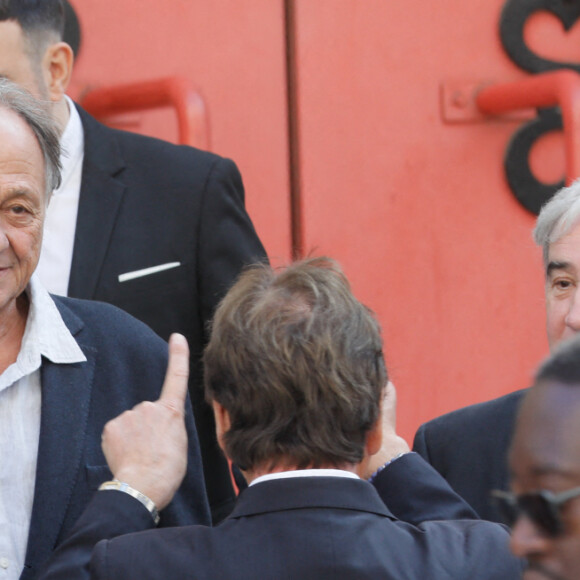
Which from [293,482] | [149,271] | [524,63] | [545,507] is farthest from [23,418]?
[524,63]

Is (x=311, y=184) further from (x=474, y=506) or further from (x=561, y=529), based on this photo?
(x=561, y=529)

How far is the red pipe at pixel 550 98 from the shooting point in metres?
2.28

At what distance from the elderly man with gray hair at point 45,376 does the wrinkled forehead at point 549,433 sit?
32.0 inches

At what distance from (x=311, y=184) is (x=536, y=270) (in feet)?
1.89

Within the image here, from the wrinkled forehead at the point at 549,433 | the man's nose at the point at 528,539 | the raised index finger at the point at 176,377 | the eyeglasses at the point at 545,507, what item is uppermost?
the wrinkled forehead at the point at 549,433

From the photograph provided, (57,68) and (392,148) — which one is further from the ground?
(57,68)

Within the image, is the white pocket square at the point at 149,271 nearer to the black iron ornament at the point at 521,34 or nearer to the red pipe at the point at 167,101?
the red pipe at the point at 167,101

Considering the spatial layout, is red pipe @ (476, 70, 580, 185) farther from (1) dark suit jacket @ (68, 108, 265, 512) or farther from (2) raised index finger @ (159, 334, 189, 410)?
(2) raised index finger @ (159, 334, 189, 410)

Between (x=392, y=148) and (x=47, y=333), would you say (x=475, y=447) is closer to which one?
(x=47, y=333)

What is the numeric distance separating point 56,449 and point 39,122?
494 millimetres

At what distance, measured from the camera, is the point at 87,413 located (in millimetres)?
1651

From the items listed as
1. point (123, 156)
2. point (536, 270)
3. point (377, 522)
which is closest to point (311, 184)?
point (123, 156)

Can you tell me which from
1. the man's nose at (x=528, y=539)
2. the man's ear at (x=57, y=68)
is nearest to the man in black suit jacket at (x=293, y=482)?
the man's nose at (x=528, y=539)

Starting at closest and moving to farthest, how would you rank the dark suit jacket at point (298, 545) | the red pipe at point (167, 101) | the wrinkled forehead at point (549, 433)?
the wrinkled forehead at point (549, 433) → the dark suit jacket at point (298, 545) → the red pipe at point (167, 101)
